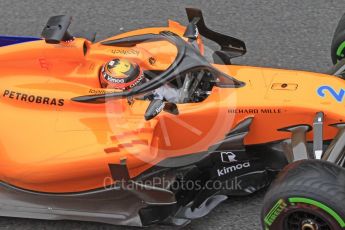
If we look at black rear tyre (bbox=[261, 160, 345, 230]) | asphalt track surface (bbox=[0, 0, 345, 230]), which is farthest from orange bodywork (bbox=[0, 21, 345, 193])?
asphalt track surface (bbox=[0, 0, 345, 230])

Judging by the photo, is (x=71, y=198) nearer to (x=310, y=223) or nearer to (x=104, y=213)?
(x=104, y=213)

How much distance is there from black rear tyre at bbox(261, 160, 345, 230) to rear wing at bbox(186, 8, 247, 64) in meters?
1.11

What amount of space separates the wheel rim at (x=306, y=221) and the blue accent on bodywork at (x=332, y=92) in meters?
0.74

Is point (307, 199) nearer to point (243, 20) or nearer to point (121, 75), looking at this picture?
point (121, 75)

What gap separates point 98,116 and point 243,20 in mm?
2399

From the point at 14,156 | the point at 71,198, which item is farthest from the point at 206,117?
the point at 14,156

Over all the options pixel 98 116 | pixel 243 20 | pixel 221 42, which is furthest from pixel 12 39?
pixel 243 20

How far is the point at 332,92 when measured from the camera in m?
3.48

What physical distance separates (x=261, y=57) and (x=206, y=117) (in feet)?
6.10

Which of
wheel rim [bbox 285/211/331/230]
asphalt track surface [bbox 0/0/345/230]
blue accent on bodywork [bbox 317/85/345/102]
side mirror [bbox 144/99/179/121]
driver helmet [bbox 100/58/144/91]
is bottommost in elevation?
asphalt track surface [bbox 0/0/345/230]

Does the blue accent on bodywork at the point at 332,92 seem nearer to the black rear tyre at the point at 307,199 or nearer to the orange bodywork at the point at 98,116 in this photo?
the orange bodywork at the point at 98,116

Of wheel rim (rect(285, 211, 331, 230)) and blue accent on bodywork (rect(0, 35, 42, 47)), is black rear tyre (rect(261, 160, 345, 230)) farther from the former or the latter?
blue accent on bodywork (rect(0, 35, 42, 47))

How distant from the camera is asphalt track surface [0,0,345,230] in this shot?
5.19 metres

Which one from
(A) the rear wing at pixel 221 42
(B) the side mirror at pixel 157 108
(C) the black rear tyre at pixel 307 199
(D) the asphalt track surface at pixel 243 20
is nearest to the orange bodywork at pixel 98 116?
(B) the side mirror at pixel 157 108
